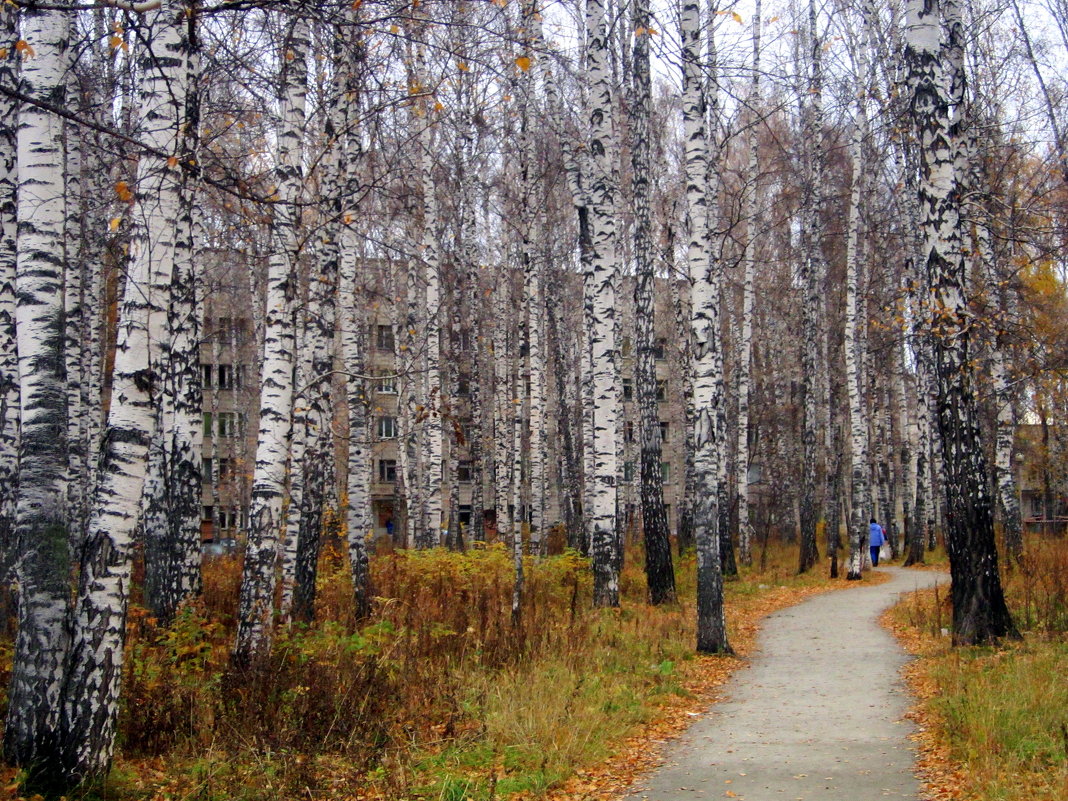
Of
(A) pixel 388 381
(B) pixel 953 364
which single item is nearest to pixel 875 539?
(B) pixel 953 364

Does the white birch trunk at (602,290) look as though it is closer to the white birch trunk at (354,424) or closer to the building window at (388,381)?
the building window at (388,381)

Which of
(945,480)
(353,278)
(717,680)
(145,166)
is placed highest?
(353,278)

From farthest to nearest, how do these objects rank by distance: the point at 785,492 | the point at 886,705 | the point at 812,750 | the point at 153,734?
the point at 785,492 < the point at 886,705 < the point at 812,750 < the point at 153,734

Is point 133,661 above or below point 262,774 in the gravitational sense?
above

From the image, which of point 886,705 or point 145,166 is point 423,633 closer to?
point 886,705

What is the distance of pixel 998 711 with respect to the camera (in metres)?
7.39

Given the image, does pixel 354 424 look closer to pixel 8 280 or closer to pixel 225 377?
pixel 8 280

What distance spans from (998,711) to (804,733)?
61.4 inches

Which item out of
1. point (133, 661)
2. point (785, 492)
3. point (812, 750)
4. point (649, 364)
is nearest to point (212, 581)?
point (133, 661)

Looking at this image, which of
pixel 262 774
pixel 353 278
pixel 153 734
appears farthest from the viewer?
pixel 353 278

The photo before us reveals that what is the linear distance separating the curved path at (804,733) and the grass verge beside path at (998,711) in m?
0.24

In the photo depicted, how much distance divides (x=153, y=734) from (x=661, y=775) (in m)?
3.77

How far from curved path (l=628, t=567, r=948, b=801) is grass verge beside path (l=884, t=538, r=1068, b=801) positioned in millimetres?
237

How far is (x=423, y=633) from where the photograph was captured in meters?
10.1
